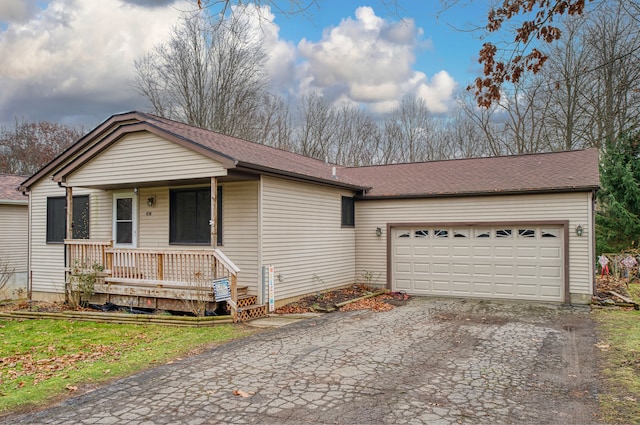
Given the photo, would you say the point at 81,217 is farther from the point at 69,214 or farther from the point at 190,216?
the point at 190,216

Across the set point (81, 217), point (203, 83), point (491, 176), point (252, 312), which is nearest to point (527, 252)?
point (491, 176)

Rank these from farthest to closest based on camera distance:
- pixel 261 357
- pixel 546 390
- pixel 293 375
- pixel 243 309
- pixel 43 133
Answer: pixel 43 133
pixel 243 309
pixel 261 357
pixel 293 375
pixel 546 390

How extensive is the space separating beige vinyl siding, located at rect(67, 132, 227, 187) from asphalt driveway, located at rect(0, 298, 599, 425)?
4140mm

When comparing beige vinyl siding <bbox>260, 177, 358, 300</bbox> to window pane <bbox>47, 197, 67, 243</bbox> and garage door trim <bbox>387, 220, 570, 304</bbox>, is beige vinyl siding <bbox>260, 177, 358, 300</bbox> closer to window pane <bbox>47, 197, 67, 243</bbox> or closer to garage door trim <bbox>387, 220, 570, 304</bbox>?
garage door trim <bbox>387, 220, 570, 304</bbox>

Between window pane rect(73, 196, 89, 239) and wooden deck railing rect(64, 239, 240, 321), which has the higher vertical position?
window pane rect(73, 196, 89, 239)

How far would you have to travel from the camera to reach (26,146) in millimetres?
35031

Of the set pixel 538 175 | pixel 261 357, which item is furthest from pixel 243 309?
pixel 538 175

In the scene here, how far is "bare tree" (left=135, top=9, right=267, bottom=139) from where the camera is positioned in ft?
88.8

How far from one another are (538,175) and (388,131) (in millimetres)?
20195

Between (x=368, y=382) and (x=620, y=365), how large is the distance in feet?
12.1

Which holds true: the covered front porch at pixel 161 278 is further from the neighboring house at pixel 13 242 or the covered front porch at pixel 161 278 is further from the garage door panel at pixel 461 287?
the neighboring house at pixel 13 242

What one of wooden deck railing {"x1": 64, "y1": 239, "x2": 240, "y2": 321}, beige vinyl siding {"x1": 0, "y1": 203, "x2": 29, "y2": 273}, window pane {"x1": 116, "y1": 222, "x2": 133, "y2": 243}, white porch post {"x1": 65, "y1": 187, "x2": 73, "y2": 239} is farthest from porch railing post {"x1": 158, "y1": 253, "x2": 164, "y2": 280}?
beige vinyl siding {"x1": 0, "y1": 203, "x2": 29, "y2": 273}

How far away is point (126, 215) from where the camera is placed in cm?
1305

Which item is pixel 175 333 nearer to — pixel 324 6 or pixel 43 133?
pixel 324 6
